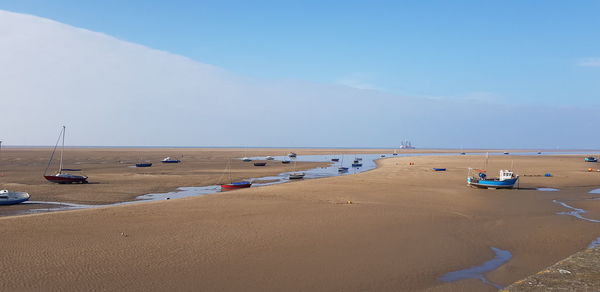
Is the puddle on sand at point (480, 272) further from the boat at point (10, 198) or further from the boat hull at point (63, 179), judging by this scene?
the boat hull at point (63, 179)

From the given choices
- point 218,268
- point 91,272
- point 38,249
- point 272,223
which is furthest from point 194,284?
point 272,223

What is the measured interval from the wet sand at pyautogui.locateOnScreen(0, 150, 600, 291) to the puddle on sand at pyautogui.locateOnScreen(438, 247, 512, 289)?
10.1 inches

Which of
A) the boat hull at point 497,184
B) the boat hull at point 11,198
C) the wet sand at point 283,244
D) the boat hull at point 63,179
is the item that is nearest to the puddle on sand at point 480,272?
the wet sand at point 283,244

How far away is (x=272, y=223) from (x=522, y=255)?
1014 cm

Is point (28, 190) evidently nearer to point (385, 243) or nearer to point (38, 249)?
point (38, 249)

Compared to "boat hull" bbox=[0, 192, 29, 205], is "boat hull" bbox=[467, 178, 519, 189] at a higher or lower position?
higher

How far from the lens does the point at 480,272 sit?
1273cm

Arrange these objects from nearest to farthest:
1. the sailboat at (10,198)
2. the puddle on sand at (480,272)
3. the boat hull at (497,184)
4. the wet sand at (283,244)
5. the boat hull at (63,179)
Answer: the wet sand at (283,244) < the puddle on sand at (480,272) < the sailboat at (10,198) < the boat hull at (497,184) < the boat hull at (63,179)

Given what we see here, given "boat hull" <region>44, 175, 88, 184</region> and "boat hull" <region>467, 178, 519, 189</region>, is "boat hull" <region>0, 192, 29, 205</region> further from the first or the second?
"boat hull" <region>467, 178, 519, 189</region>

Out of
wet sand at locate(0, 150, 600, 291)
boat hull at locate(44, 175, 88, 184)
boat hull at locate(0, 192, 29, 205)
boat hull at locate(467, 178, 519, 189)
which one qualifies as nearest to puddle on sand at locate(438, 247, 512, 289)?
wet sand at locate(0, 150, 600, 291)

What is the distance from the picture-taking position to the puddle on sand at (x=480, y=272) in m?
12.0

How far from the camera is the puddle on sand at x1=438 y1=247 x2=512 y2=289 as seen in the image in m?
12.0

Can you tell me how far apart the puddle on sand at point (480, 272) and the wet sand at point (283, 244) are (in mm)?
257

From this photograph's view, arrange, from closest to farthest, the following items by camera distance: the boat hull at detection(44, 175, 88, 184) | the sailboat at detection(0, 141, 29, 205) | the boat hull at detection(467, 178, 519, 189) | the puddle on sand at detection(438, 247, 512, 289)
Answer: the puddle on sand at detection(438, 247, 512, 289)
the sailboat at detection(0, 141, 29, 205)
the boat hull at detection(467, 178, 519, 189)
the boat hull at detection(44, 175, 88, 184)
